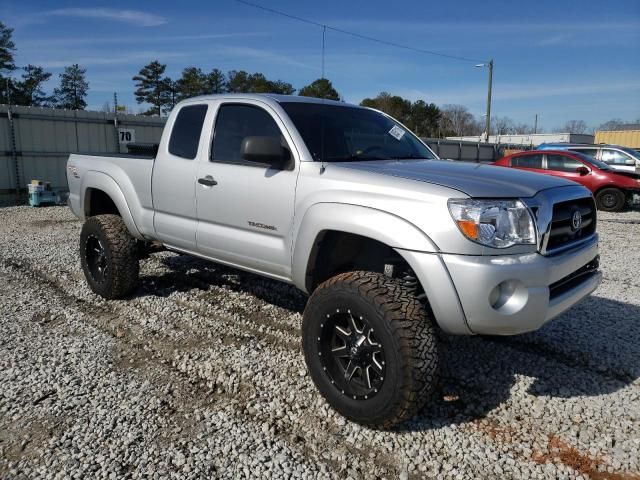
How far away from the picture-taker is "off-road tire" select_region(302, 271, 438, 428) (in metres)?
2.57

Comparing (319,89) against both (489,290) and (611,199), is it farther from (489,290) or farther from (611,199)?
(489,290)

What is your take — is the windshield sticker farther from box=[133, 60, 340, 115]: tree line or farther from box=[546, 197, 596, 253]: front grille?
box=[133, 60, 340, 115]: tree line

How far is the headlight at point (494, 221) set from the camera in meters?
2.54

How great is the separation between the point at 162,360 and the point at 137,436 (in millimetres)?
1005

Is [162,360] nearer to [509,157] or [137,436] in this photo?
[137,436]

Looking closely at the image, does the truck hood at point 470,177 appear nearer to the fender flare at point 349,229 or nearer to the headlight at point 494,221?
the headlight at point 494,221

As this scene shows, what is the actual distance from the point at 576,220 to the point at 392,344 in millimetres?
1422

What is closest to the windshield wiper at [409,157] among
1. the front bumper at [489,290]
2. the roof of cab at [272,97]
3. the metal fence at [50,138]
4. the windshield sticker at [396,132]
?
the windshield sticker at [396,132]

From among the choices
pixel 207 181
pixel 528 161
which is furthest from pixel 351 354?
pixel 528 161

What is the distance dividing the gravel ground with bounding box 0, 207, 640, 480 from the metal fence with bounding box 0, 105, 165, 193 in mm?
9730

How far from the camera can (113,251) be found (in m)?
4.68

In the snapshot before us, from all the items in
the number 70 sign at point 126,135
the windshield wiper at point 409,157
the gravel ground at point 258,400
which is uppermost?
the number 70 sign at point 126,135

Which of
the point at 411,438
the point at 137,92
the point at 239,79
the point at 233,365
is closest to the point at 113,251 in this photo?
the point at 233,365

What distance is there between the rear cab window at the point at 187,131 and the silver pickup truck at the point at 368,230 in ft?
0.06
